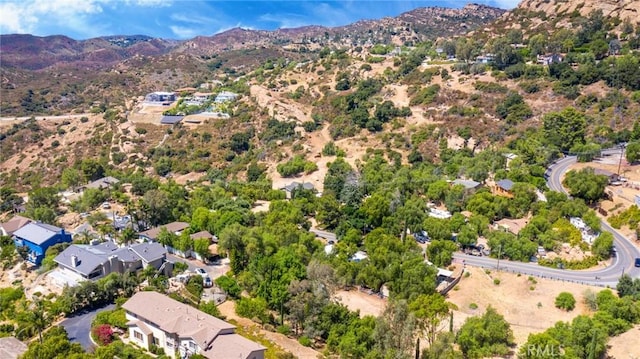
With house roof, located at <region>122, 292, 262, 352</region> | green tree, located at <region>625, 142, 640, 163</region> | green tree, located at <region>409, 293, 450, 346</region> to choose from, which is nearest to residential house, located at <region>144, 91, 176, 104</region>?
house roof, located at <region>122, 292, 262, 352</region>

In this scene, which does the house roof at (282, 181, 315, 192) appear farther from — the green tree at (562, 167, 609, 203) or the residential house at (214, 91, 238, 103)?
the residential house at (214, 91, 238, 103)

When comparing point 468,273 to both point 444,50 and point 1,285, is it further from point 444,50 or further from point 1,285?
point 444,50

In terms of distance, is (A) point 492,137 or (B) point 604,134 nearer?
(B) point 604,134

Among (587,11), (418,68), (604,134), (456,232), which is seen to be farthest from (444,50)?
(456,232)

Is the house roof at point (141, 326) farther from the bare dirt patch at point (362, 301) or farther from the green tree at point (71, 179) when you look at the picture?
the green tree at point (71, 179)

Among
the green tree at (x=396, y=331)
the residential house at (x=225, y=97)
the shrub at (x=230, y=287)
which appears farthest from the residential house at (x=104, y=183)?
the green tree at (x=396, y=331)

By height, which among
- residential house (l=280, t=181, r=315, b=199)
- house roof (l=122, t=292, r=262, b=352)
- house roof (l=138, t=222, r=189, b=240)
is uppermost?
residential house (l=280, t=181, r=315, b=199)
